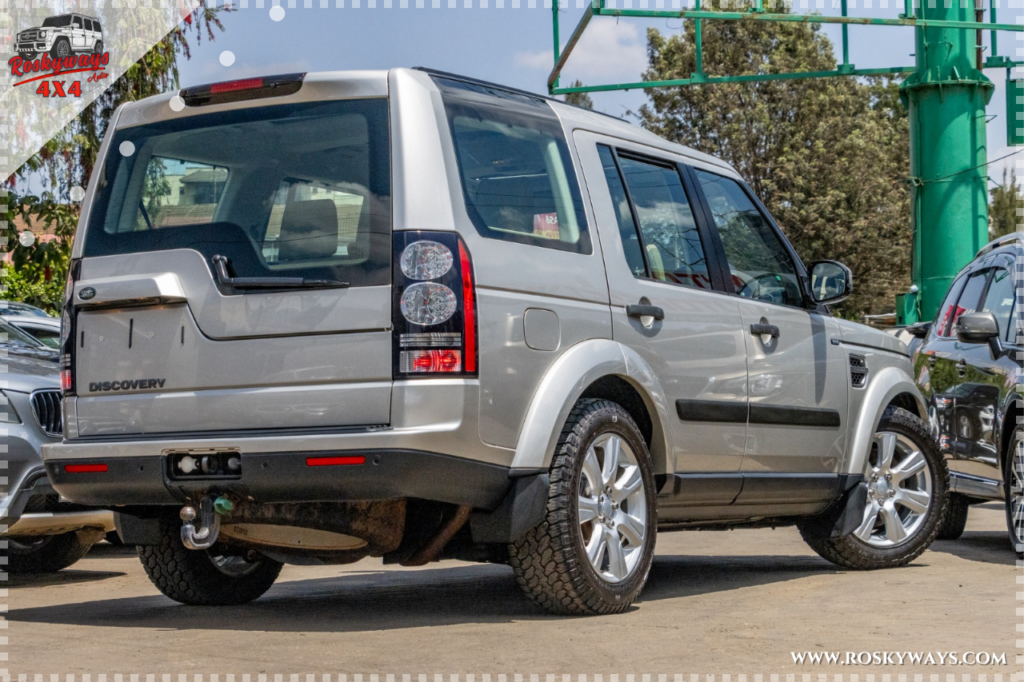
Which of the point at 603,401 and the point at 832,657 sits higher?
the point at 603,401

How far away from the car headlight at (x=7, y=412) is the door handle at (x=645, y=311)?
3.43m

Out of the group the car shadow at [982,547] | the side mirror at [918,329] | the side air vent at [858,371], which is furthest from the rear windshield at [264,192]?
the side mirror at [918,329]

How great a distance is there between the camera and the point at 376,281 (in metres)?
4.80

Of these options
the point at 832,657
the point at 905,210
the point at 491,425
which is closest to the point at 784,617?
the point at 832,657

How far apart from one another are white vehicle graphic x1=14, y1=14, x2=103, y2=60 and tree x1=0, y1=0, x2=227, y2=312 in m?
0.38

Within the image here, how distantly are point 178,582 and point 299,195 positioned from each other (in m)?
1.94

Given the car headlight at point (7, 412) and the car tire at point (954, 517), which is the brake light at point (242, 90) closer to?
the car headlight at point (7, 412)

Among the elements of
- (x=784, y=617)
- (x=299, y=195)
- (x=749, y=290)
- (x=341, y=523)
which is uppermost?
(x=299, y=195)

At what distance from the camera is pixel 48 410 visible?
24.1 ft

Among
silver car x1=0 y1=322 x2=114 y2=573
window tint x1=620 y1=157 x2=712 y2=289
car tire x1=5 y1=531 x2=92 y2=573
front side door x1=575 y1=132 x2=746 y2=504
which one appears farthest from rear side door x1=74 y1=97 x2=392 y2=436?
car tire x1=5 y1=531 x2=92 y2=573

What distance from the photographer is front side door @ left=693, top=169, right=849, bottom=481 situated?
21.4 ft

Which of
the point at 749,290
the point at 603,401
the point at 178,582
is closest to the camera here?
the point at 603,401

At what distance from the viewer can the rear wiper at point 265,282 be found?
15.9 ft

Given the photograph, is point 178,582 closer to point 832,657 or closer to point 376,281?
point 376,281
